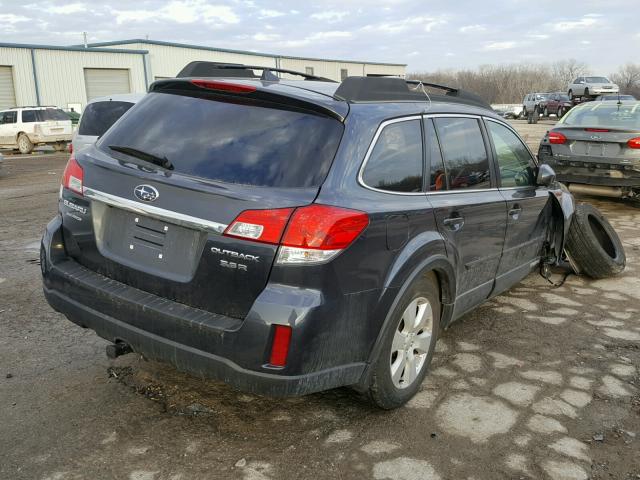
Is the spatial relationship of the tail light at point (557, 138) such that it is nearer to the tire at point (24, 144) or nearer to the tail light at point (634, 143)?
the tail light at point (634, 143)

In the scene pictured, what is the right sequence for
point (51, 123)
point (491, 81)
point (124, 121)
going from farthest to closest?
point (491, 81), point (51, 123), point (124, 121)

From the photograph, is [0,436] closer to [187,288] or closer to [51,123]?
[187,288]

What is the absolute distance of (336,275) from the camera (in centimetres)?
262

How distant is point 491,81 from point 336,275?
116 metres

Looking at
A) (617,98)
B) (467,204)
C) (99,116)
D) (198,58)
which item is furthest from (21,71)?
(467,204)

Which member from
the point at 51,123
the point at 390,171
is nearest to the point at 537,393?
the point at 390,171

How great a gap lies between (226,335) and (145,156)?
1062 millimetres

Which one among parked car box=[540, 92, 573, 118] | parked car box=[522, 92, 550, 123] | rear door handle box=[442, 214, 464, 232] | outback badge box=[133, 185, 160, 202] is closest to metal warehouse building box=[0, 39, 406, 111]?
parked car box=[522, 92, 550, 123]

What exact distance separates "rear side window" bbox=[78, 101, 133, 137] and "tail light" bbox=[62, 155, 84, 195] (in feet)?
21.3

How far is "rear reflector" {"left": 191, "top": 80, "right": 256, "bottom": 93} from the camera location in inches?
118

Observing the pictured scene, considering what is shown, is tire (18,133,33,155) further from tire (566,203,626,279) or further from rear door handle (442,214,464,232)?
rear door handle (442,214,464,232)

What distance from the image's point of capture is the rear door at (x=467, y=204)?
3451mm

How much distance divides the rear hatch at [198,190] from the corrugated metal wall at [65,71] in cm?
3257

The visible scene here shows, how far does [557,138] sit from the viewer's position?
929 centimetres
